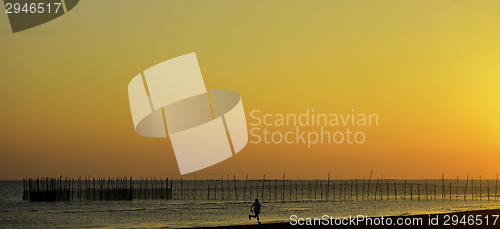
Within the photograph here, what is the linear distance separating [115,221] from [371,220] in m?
23.7

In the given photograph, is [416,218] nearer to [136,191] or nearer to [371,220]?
[371,220]

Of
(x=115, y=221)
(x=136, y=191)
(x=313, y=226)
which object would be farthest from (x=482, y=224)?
(x=136, y=191)

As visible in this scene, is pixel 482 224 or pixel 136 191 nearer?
pixel 482 224

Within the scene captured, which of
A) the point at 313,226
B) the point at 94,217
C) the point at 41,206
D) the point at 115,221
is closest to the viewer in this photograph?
the point at 313,226

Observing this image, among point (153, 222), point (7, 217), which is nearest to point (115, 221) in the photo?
point (153, 222)

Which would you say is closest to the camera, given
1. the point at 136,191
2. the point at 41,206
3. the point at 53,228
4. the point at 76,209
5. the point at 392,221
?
the point at 392,221

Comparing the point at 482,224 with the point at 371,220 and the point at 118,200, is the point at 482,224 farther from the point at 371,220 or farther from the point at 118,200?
the point at 118,200

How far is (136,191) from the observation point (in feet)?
335

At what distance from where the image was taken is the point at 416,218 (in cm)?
4106

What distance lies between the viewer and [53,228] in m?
51.1

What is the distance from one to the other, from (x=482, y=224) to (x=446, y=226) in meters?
2.45

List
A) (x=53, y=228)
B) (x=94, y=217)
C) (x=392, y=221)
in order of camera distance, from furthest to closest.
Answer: (x=94, y=217) < (x=53, y=228) < (x=392, y=221)

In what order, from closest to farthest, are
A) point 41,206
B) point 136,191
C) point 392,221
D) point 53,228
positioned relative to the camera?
point 392,221
point 53,228
point 41,206
point 136,191

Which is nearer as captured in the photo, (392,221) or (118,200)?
(392,221)
